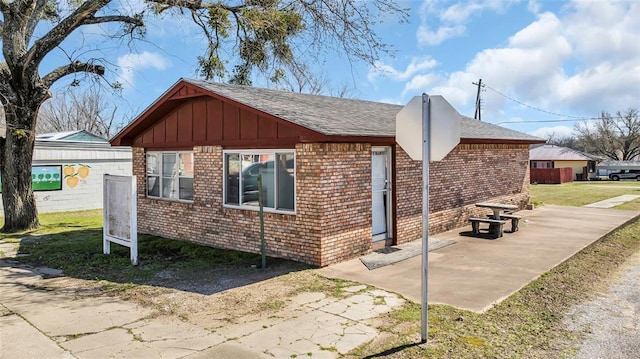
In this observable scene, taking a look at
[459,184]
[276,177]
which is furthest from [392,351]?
[459,184]

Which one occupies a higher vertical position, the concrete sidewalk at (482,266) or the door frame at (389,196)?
the door frame at (389,196)

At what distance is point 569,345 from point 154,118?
10396 mm

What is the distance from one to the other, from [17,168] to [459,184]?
1324 cm

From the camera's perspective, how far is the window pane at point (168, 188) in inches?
462

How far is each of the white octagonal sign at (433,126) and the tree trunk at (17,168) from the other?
13.2 m

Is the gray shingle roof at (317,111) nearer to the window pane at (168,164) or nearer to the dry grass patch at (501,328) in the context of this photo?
the window pane at (168,164)

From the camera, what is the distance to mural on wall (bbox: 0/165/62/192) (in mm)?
18141

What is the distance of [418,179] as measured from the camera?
10.9 metres

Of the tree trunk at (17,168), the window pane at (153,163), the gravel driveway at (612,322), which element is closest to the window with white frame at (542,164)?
the gravel driveway at (612,322)

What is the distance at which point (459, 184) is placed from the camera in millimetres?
12648

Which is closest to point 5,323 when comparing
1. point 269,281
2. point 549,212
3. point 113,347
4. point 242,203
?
point 113,347

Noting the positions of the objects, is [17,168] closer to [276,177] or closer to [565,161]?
[276,177]

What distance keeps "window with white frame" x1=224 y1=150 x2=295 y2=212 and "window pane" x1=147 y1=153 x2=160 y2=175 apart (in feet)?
9.95

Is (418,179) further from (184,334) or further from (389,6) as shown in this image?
(184,334)
